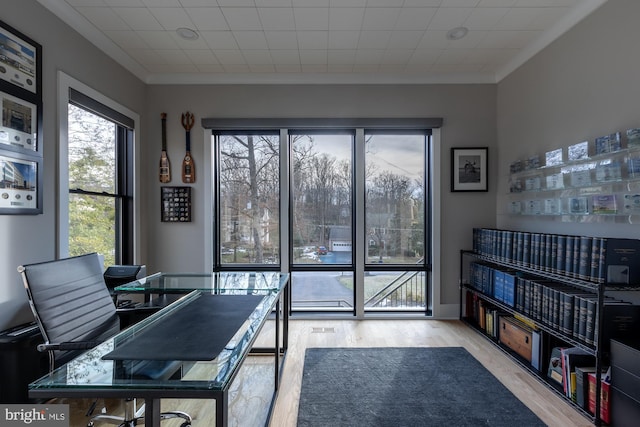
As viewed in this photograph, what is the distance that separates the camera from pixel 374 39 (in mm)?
2883

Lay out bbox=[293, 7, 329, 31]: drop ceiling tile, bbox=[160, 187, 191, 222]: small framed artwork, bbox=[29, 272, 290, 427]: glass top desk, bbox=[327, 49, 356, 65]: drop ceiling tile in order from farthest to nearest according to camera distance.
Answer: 1. bbox=[160, 187, 191, 222]: small framed artwork
2. bbox=[327, 49, 356, 65]: drop ceiling tile
3. bbox=[293, 7, 329, 31]: drop ceiling tile
4. bbox=[29, 272, 290, 427]: glass top desk

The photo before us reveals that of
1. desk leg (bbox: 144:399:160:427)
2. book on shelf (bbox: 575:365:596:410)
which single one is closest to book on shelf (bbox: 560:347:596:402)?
book on shelf (bbox: 575:365:596:410)

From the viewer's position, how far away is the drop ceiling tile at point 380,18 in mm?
2473

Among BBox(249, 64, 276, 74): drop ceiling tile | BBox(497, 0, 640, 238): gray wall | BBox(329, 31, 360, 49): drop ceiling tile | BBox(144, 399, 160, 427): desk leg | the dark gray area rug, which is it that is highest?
BBox(249, 64, 276, 74): drop ceiling tile

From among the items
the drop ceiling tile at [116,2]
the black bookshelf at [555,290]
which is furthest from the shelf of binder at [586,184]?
the drop ceiling tile at [116,2]

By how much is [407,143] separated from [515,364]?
2.51m

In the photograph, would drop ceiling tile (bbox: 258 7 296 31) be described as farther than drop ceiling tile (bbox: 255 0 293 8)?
Yes

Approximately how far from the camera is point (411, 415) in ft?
6.50

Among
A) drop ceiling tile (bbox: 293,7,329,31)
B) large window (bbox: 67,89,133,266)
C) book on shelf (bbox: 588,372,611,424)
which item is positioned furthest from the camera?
large window (bbox: 67,89,133,266)

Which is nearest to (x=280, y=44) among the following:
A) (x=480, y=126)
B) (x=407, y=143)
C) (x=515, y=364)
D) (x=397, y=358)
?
(x=407, y=143)

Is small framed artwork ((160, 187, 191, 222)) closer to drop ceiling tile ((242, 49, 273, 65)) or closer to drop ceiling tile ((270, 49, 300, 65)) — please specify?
drop ceiling tile ((242, 49, 273, 65))

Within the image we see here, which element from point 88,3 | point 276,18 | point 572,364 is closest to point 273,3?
point 276,18

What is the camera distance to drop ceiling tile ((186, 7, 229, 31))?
2480 mm

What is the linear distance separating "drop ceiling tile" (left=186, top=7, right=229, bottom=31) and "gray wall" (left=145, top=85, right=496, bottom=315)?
0.96 m
